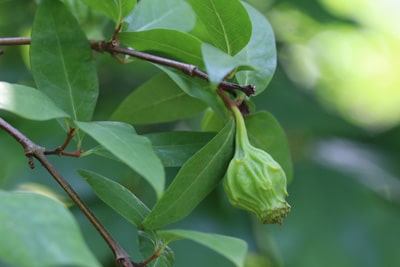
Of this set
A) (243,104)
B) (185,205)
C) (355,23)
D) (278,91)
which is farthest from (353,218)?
(185,205)

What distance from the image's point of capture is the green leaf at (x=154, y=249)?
2.42 feet

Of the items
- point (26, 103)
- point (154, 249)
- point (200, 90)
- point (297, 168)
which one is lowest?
point (297, 168)

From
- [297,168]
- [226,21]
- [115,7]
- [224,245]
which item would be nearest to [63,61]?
[115,7]

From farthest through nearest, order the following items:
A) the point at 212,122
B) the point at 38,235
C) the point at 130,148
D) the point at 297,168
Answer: the point at 297,168 < the point at 212,122 < the point at 130,148 < the point at 38,235

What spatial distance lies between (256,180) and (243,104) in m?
0.14

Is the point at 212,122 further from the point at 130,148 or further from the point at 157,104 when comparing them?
the point at 130,148

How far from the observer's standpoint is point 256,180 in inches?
28.5

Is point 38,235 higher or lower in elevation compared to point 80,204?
higher

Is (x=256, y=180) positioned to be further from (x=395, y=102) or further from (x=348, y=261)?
(x=395, y=102)

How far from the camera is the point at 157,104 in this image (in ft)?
2.96

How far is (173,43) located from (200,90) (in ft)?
0.21

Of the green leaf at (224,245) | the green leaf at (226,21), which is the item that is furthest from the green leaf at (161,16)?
the green leaf at (224,245)

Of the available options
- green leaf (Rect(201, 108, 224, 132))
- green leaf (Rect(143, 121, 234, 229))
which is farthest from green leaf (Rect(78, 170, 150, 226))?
green leaf (Rect(201, 108, 224, 132))

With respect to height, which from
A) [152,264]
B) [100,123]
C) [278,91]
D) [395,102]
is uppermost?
[100,123]
